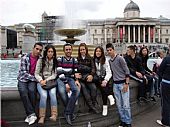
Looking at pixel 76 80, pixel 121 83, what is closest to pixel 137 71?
pixel 121 83

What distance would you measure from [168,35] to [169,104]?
114 metres

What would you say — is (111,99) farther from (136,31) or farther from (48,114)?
(136,31)

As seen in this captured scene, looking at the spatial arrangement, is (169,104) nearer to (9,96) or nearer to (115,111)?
(115,111)

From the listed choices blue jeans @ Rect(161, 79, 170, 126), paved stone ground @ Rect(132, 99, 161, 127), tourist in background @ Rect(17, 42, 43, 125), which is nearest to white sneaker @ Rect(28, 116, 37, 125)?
tourist in background @ Rect(17, 42, 43, 125)

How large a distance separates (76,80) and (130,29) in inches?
3857

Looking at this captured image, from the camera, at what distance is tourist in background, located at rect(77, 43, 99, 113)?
5895 millimetres

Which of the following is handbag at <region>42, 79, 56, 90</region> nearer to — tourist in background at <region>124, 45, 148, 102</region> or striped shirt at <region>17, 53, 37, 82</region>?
striped shirt at <region>17, 53, 37, 82</region>

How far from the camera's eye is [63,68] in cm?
573

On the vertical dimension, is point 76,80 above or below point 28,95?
above

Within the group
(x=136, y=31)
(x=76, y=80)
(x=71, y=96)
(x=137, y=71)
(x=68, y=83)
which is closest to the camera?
(x=71, y=96)

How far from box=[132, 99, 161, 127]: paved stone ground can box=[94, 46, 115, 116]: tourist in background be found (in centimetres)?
83

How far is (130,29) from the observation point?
101688mm

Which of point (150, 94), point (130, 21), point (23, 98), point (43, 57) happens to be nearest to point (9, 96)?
point (23, 98)

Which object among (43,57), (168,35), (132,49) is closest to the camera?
(43,57)
